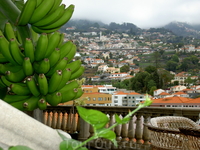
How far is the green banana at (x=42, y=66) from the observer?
1.47m

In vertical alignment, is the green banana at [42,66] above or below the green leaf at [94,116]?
below

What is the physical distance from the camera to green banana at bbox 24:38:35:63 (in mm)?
1399

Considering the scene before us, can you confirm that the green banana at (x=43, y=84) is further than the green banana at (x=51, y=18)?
No

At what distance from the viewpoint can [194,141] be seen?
1.38 m

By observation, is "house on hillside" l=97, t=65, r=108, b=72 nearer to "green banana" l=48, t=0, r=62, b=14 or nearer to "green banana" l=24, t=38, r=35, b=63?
"green banana" l=48, t=0, r=62, b=14

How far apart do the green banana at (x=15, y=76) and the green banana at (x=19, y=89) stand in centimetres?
4

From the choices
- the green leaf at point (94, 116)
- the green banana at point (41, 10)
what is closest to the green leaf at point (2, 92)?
the green banana at point (41, 10)

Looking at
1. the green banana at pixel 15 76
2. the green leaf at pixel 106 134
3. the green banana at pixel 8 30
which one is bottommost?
the green banana at pixel 15 76

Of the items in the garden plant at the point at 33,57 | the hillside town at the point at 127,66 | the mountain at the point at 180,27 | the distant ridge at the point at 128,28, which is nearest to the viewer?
the garden plant at the point at 33,57

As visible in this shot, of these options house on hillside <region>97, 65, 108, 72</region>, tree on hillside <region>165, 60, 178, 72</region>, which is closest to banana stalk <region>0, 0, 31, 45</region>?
tree on hillside <region>165, 60, 178, 72</region>

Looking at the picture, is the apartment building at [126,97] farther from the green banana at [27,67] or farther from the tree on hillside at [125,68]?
the green banana at [27,67]

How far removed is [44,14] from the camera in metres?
1.59

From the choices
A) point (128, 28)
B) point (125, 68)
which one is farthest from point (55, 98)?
point (128, 28)

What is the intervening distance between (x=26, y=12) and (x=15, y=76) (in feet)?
1.32
